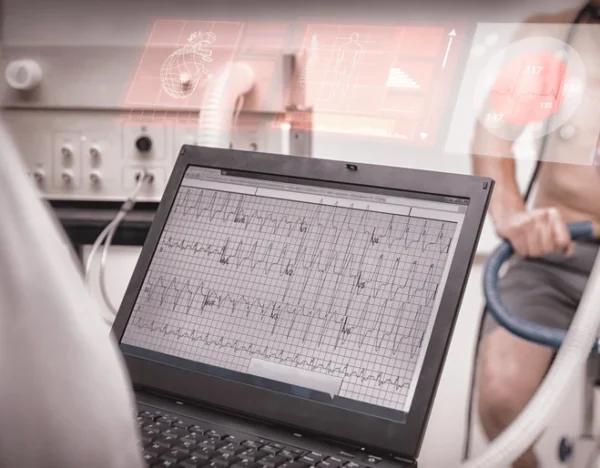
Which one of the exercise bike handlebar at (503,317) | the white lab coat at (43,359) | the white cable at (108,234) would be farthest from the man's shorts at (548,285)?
the white lab coat at (43,359)

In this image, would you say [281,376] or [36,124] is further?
[36,124]

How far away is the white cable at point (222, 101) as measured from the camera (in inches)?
44.5

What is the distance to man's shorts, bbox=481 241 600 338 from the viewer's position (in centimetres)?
135

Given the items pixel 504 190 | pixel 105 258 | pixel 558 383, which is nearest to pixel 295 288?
pixel 558 383

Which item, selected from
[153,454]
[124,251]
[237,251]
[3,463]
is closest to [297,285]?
[237,251]

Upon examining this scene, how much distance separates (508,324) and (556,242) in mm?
464

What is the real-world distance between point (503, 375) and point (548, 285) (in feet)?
0.69

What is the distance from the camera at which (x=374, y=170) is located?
614mm

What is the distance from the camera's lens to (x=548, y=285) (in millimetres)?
1400

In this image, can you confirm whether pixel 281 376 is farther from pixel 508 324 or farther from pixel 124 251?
pixel 124 251

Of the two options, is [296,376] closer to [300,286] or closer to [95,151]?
[300,286]

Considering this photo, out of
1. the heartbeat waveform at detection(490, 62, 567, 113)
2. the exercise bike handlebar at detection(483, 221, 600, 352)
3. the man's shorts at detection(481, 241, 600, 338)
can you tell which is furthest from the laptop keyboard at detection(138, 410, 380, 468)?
the heartbeat waveform at detection(490, 62, 567, 113)
